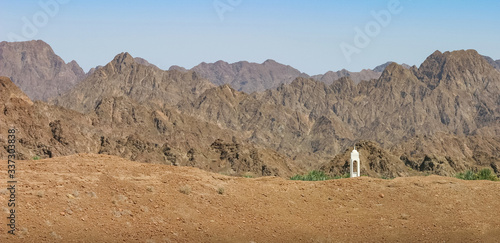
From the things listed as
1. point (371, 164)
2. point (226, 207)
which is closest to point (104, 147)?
point (371, 164)

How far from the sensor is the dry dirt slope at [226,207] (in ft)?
80.4

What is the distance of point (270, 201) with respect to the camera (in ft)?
97.0

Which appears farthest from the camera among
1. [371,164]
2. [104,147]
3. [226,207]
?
[104,147]

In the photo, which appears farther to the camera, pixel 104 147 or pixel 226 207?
pixel 104 147

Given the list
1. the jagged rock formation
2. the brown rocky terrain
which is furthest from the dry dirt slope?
the brown rocky terrain

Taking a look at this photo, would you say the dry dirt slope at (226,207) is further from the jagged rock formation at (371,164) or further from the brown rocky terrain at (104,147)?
the brown rocky terrain at (104,147)

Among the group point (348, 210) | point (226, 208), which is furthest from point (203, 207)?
point (348, 210)

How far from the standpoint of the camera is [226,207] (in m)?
28.2

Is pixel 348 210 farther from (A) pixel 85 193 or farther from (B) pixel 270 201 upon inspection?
(A) pixel 85 193

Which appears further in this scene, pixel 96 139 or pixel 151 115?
pixel 151 115

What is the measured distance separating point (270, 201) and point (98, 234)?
867cm

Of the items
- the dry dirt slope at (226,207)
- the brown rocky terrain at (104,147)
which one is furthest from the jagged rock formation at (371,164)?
the dry dirt slope at (226,207)

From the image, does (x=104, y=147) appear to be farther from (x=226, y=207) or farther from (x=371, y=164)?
(x=226, y=207)

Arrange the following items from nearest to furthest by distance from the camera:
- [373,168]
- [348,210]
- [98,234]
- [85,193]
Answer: [98,234]
[85,193]
[348,210]
[373,168]
